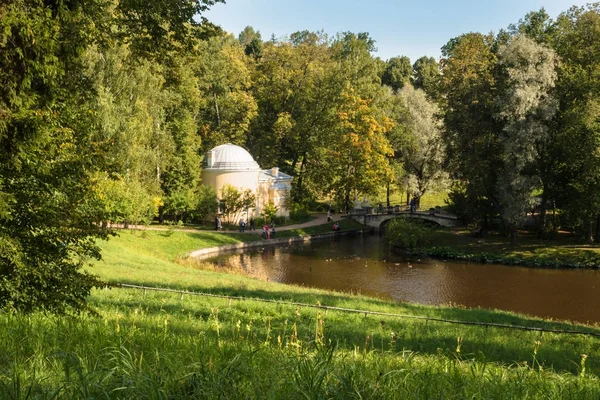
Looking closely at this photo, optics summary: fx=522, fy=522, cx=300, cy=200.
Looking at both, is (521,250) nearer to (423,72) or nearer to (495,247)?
(495,247)

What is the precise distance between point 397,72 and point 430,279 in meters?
A: 68.7

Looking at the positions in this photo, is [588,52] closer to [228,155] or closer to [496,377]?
[228,155]

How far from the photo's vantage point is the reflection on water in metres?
24.3

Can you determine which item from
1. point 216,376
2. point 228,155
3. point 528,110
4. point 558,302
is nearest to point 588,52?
point 528,110

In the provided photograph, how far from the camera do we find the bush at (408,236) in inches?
1547

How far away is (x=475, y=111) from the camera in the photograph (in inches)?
1481

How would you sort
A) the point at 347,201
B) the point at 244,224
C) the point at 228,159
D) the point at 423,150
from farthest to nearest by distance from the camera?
the point at 347,201 → the point at 423,150 → the point at 228,159 → the point at 244,224

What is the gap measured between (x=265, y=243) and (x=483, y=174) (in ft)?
55.6

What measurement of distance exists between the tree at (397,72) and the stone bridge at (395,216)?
46359mm

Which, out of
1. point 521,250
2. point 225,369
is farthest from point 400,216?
point 225,369

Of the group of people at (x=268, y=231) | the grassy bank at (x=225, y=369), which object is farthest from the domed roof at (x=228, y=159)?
the grassy bank at (x=225, y=369)

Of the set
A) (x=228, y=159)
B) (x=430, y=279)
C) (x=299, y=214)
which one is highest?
(x=228, y=159)

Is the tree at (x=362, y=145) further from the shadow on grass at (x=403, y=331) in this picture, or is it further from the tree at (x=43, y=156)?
the tree at (x=43, y=156)

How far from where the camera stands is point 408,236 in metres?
39.5
